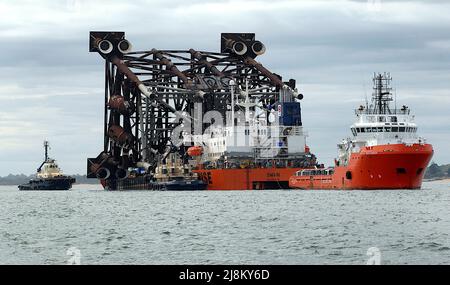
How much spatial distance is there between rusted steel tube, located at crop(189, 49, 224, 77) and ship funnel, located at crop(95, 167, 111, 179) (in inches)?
974

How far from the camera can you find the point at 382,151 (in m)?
117

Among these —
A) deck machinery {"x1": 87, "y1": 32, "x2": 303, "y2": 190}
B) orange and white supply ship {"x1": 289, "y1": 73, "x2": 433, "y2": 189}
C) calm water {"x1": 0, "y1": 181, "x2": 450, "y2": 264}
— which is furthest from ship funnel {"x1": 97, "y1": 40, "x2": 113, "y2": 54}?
calm water {"x1": 0, "y1": 181, "x2": 450, "y2": 264}

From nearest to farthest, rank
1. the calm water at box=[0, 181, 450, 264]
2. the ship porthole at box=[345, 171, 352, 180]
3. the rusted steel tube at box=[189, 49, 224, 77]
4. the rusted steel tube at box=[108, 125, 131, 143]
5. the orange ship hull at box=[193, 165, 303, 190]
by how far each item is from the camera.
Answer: the calm water at box=[0, 181, 450, 264]
the ship porthole at box=[345, 171, 352, 180]
the orange ship hull at box=[193, 165, 303, 190]
the rusted steel tube at box=[108, 125, 131, 143]
the rusted steel tube at box=[189, 49, 224, 77]

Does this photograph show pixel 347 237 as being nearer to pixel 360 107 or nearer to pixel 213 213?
pixel 213 213

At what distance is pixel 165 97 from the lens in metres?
166

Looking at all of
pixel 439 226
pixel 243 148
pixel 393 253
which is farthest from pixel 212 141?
pixel 393 253

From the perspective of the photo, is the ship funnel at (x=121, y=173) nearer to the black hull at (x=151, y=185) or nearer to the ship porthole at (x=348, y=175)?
the black hull at (x=151, y=185)

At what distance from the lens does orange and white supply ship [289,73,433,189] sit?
118 meters

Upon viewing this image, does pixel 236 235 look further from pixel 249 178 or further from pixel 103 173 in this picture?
pixel 103 173

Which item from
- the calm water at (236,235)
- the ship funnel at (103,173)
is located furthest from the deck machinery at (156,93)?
the calm water at (236,235)

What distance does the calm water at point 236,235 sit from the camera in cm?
4422

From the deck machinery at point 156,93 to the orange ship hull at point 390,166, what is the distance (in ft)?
140

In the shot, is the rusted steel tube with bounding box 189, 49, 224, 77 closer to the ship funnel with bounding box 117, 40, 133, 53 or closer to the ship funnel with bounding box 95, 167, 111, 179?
the ship funnel with bounding box 117, 40, 133, 53
